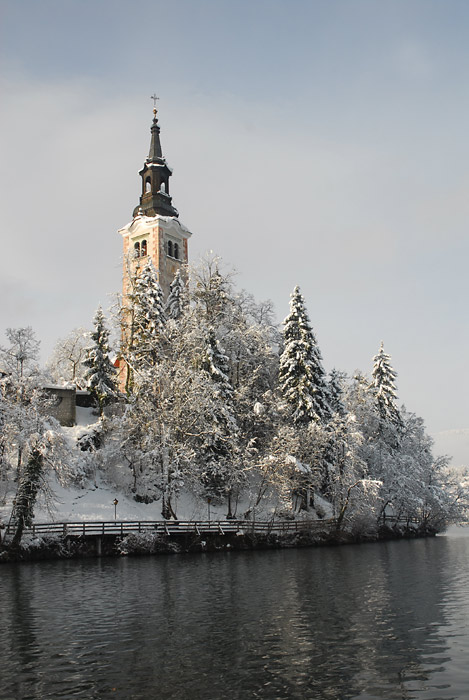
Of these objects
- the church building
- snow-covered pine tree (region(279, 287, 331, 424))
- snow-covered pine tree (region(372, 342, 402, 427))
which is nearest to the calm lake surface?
snow-covered pine tree (region(279, 287, 331, 424))

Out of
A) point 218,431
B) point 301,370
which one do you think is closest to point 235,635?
point 218,431

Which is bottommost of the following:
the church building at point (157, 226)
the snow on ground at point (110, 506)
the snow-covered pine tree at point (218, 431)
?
the snow on ground at point (110, 506)

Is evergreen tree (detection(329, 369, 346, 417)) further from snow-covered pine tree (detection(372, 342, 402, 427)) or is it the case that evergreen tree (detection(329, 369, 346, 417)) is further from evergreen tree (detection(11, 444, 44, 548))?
evergreen tree (detection(11, 444, 44, 548))

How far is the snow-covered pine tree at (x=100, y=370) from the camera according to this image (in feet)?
174

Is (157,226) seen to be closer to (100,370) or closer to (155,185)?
(155,185)

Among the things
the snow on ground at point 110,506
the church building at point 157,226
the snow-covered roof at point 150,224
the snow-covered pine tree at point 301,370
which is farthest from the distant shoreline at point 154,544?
the snow-covered roof at point 150,224

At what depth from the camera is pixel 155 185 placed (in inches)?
2815

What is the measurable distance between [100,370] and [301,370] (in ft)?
56.8

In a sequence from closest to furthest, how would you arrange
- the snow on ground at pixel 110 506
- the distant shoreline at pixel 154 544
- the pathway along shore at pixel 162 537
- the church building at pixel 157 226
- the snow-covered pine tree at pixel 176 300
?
the distant shoreline at pixel 154 544 < the pathway along shore at pixel 162 537 < the snow on ground at pixel 110 506 < the snow-covered pine tree at pixel 176 300 < the church building at pixel 157 226

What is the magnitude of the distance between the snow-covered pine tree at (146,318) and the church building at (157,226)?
14974 millimetres

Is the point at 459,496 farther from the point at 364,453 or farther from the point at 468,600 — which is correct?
the point at 468,600

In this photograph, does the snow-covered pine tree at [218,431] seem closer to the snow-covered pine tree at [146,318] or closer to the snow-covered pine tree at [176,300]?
the snow-covered pine tree at [146,318]

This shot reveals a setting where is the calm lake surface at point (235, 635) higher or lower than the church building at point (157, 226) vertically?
lower

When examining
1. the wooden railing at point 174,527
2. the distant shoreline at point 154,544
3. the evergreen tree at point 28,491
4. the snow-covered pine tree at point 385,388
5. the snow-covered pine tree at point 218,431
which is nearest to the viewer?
the evergreen tree at point 28,491
